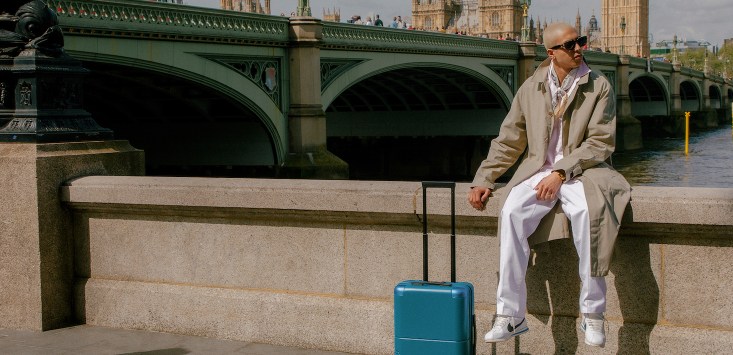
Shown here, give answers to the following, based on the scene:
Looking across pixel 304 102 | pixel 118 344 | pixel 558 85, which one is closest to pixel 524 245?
pixel 558 85

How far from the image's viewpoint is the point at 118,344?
208 inches

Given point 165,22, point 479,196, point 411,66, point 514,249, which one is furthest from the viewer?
point 411,66

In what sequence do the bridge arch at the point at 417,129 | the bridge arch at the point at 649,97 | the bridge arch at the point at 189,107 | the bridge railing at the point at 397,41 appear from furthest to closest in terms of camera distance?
the bridge arch at the point at 649,97, the bridge arch at the point at 417,129, the bridge railing at the point at 397,41, the bridge arch at the point at 189,107

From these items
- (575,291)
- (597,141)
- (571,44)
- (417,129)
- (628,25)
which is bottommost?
(575,291)

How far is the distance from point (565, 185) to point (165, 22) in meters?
17.3

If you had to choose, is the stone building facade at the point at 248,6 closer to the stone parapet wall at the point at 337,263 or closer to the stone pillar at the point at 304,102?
the stone pillar at the point at 304,102

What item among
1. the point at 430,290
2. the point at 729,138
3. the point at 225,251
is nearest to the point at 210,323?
the point at 225,251

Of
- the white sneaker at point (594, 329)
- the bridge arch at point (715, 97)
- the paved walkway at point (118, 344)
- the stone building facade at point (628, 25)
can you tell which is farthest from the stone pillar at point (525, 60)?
the stone building facade at point (628, 25)

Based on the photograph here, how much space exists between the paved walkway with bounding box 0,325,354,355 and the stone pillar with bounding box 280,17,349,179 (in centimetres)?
1989

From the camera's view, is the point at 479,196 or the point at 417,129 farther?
the point at 417,129

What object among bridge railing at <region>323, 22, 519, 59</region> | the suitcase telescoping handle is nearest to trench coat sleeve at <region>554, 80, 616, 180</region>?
the suitcase telescoping handle

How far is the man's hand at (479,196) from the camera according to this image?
4547 mm

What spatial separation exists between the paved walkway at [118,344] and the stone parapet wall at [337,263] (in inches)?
2.6

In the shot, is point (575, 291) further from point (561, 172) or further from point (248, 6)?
point (248, 6)
